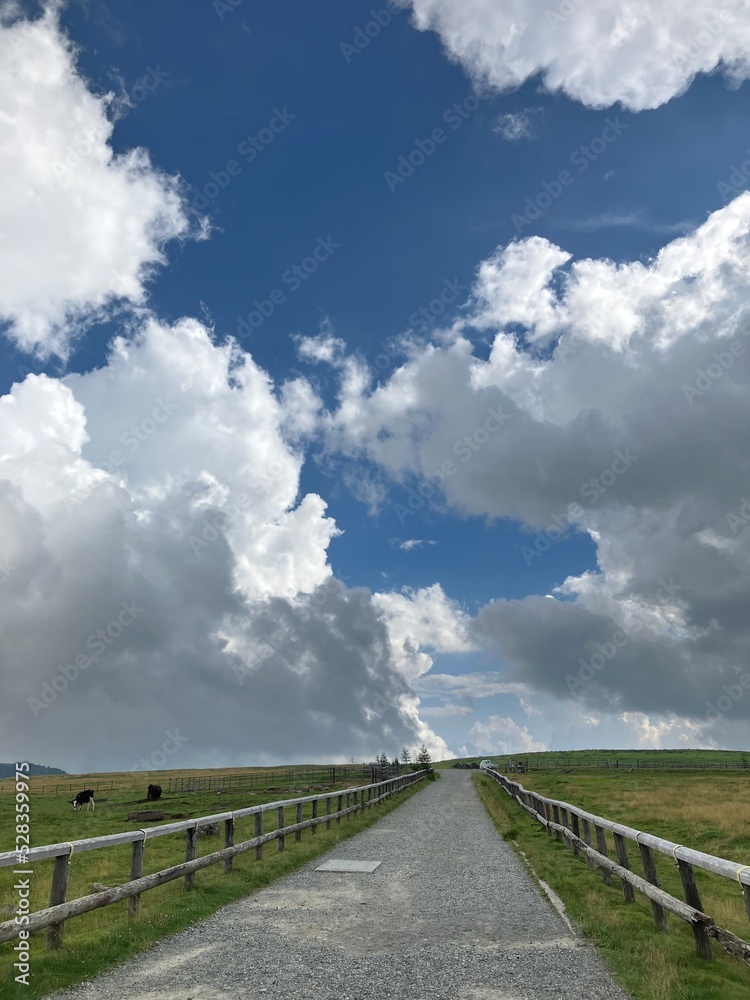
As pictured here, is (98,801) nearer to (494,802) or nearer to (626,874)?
(494,802)

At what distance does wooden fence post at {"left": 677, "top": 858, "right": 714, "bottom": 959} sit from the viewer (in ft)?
24.4

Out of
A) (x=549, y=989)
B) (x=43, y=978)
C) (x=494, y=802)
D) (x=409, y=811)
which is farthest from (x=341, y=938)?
(x=494, y=802)

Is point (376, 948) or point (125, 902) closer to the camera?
point (376, 948)

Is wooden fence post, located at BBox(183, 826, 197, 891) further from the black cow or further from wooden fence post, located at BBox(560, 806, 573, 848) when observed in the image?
the black cow

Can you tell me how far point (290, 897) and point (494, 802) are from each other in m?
25.7

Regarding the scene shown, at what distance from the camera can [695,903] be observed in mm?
7836

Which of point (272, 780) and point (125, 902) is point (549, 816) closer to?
point (125, 902)

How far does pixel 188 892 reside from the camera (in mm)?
10781

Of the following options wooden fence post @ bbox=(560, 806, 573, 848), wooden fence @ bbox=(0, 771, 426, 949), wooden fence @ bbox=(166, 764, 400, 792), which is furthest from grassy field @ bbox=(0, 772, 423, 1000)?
wooden fence @ bbox=(166, 764, 400, 792)

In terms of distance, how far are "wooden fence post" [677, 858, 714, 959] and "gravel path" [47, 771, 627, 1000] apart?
1131 millimetres

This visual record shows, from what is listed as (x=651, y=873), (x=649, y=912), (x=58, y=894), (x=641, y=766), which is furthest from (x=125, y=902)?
(x=641, y=766)

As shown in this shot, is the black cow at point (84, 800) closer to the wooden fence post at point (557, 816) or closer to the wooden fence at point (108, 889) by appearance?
the wooden fence post at point (557, 816)

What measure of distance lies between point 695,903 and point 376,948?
3748mm

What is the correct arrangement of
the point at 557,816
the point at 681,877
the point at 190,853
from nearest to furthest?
the point at 681,877
the point at 190,853
the point at 557,816
